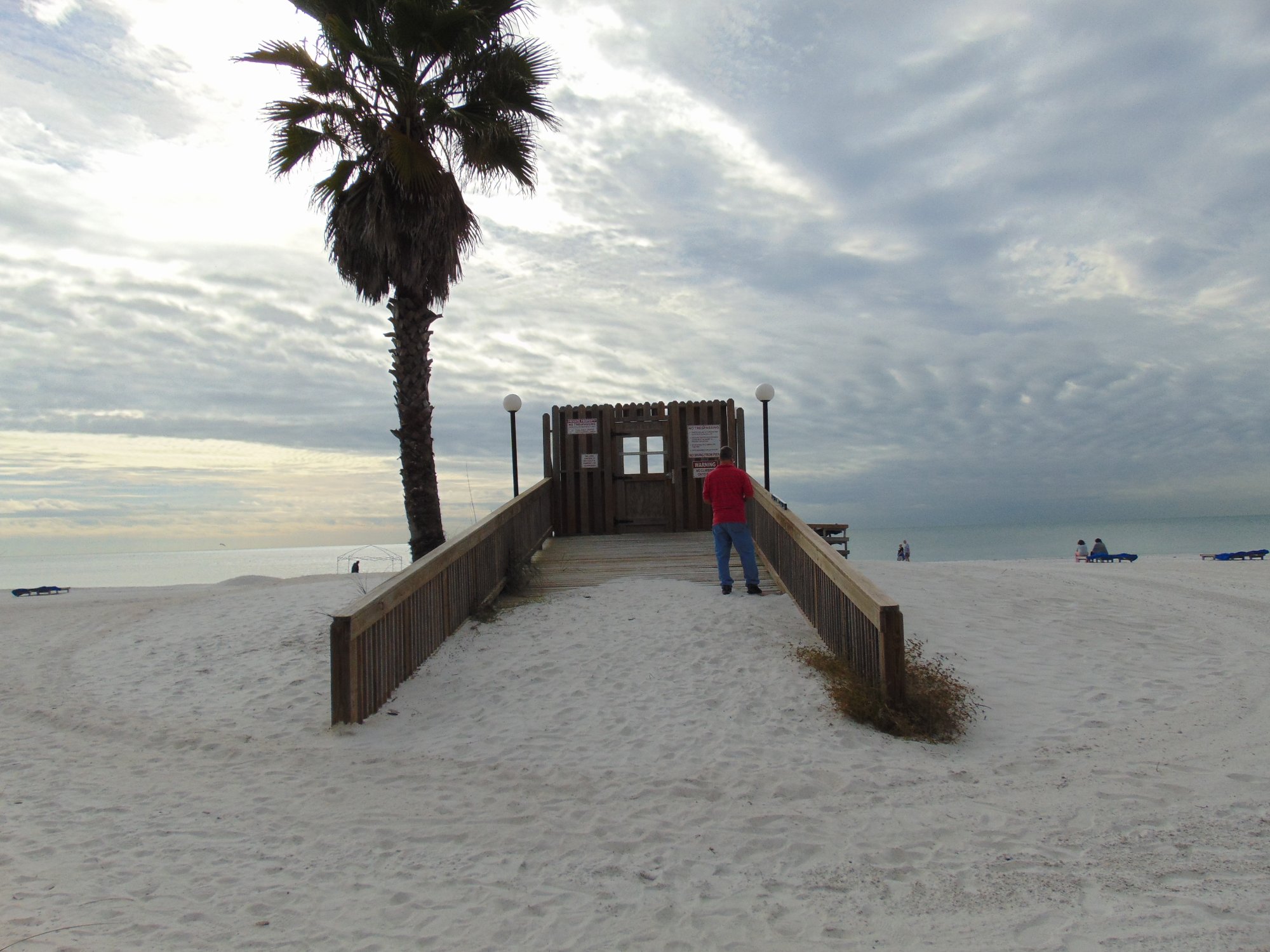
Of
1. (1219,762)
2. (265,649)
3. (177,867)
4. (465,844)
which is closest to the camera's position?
(177,867)

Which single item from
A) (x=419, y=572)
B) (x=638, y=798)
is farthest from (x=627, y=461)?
(x=638, y=798)

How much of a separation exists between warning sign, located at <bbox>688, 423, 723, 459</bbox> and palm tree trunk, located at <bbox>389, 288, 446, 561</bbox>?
18.2ft

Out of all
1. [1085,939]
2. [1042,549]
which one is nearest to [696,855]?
[1085,939]

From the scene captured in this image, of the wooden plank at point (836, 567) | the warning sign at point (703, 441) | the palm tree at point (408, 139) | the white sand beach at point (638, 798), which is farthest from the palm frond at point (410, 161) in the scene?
the warning sign at point (703, 441)

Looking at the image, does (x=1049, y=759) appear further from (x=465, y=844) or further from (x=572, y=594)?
(x=572, y=594)

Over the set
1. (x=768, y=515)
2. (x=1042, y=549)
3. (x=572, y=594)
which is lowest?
(x=1042, y=549)

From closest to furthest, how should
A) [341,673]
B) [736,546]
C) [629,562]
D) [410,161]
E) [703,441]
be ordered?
[341,673], [736,546], [410,161], [629,562], [703,441]

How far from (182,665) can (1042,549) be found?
10534 cm

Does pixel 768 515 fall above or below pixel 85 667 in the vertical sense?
above

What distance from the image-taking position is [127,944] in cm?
348

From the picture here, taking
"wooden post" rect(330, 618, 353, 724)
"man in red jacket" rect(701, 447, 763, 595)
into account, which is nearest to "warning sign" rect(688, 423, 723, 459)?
"man in red jacket" rect(701, 447, 763, 595)

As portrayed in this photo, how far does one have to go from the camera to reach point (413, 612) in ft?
24.4

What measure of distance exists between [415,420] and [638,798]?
6476mm

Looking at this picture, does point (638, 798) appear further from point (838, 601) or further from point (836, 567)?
point (836, 567)
